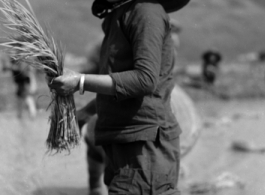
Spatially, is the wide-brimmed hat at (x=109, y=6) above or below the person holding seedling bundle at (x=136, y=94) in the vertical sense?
above

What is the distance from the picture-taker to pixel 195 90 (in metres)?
9.06

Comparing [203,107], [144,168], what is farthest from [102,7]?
[203,107]

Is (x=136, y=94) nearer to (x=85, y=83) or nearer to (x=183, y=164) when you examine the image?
(x=85, y=83)

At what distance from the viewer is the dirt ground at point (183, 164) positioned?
2.96m

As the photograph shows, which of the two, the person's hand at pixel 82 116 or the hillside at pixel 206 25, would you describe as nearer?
the person's hand at pixel 82 116

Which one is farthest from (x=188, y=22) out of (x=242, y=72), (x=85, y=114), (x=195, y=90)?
(x=85, y=114)

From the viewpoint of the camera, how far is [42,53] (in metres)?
2.12

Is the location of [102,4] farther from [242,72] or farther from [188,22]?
[188,22]

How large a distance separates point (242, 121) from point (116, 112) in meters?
4.67

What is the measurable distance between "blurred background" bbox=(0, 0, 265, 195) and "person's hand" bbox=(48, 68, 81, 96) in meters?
0.31

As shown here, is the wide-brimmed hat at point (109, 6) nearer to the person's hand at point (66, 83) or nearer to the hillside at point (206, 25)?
the person's hand at point (66, 83)

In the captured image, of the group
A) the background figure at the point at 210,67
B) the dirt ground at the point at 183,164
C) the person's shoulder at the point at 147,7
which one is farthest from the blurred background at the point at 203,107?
the person's shoulder at the point at 147,7

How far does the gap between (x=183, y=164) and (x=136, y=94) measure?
8.88 ft

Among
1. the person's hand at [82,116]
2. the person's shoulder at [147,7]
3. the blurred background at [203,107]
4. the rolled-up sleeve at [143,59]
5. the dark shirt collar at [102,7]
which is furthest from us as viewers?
the blurred background at [203,107]
